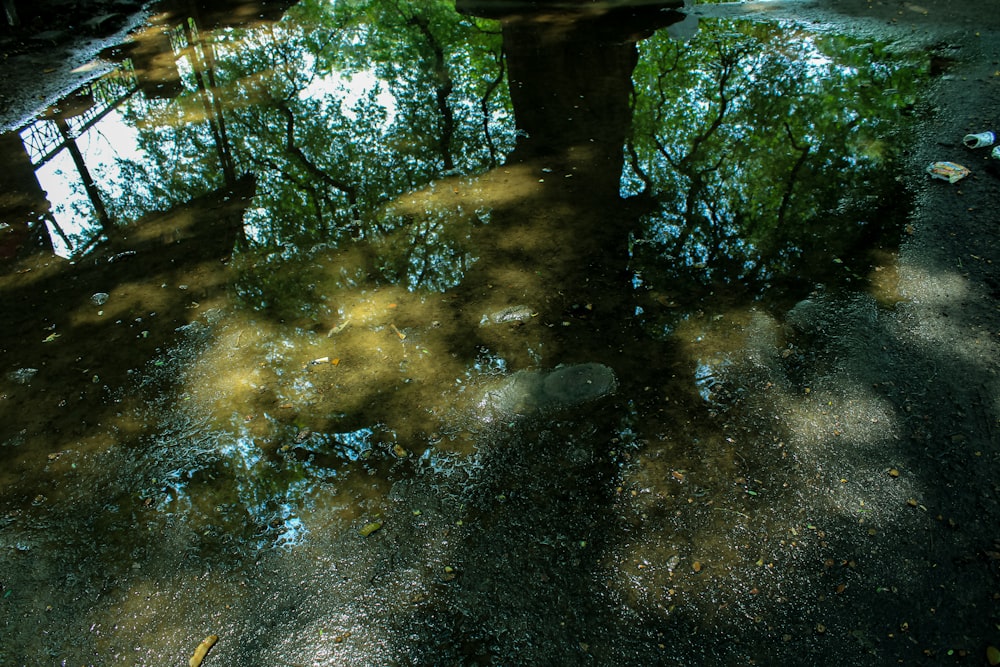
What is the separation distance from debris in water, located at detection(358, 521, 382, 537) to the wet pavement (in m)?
0.04

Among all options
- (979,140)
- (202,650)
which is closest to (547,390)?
(202,650)

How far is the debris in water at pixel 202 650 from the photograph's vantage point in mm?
2338

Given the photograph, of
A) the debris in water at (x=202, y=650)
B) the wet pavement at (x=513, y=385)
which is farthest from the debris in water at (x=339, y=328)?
the debris in water at (x=202, y=650)

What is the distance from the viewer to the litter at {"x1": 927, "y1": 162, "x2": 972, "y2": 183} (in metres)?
4.47

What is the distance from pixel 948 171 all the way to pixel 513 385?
3.61 m

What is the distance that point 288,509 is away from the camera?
2.86 meters

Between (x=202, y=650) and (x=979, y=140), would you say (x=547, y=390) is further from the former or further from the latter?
(x=979, y=140)

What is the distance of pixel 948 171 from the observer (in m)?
4.52

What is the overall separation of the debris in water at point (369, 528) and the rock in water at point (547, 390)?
0.73 meters

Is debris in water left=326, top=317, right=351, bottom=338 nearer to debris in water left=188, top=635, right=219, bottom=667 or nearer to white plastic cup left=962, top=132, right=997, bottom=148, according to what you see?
debris in water left=188, top=635, right=219, bottom=667

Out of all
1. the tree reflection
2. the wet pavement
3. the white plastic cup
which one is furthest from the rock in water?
the white plastic cup

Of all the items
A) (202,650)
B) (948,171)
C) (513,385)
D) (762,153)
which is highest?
(762,153)

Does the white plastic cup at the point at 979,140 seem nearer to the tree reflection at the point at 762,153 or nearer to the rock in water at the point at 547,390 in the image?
the tree reflection at the point at 762,153

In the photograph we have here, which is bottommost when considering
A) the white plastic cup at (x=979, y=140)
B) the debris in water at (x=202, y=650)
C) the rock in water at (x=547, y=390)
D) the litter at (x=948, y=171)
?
the debris in water at (x=202, y=650)
